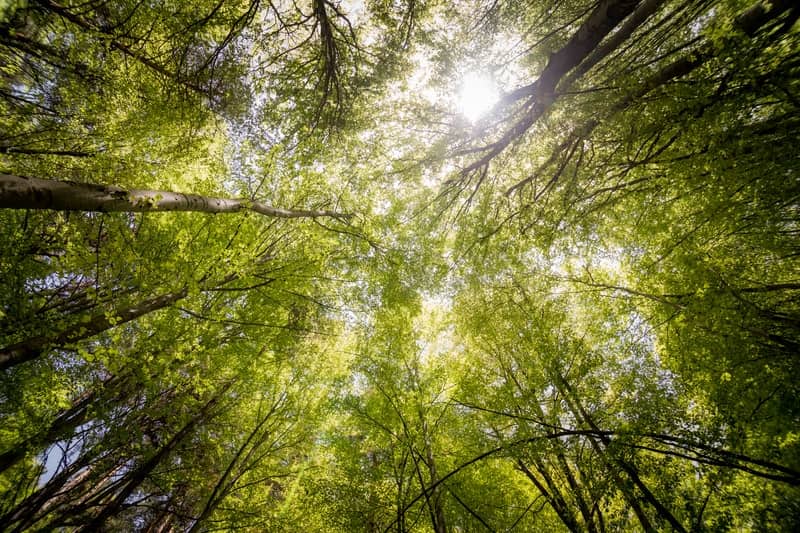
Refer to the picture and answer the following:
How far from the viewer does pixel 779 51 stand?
2.25 meters

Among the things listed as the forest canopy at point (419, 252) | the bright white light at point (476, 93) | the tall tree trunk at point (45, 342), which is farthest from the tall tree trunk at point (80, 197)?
the bright white light at point (476, 93)

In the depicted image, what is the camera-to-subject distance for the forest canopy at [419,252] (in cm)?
320

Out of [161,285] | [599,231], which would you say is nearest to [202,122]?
[161,285]

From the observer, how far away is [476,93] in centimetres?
502

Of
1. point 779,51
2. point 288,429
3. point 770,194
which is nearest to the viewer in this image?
point 779,51

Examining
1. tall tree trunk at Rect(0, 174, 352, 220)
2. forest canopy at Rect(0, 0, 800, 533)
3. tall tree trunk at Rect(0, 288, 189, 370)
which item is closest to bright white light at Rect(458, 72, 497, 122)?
forest canopy at Rect(0, 0, 800, 533)

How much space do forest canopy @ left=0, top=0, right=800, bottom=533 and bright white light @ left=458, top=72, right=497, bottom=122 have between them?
4 centimetres

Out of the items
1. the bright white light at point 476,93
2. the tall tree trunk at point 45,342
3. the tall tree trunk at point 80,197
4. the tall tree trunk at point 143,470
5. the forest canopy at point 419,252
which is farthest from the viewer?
the bright white light at point 476,93

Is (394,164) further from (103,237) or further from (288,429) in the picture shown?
(288,429)

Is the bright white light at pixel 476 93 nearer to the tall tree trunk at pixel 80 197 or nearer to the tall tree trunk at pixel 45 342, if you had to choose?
the tall tree trunk at pixel 80 197

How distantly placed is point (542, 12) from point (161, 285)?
7.38 metres

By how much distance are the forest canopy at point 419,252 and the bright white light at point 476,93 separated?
38mm

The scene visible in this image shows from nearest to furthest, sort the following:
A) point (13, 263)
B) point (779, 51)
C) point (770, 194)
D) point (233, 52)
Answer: point (779, 51), point (770, 194), point (13, 263), point (233, 52)

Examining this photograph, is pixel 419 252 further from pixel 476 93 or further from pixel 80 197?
pixel 80 197
